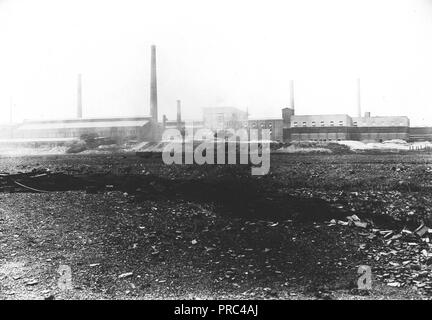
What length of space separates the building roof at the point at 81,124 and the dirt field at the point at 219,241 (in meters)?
31.6

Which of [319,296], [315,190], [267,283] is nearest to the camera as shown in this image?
[319,296]

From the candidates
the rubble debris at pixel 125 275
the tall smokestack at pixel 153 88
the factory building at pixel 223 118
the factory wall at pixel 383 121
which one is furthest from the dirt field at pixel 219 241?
the factory building at pixel 223 118

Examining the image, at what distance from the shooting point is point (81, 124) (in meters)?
44.4

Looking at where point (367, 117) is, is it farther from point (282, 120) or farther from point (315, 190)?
point (315, 190)

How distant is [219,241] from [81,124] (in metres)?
41.9

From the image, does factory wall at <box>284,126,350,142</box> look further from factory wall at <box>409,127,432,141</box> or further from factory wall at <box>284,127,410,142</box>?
factory wall at <box>409,127,432,141</box>

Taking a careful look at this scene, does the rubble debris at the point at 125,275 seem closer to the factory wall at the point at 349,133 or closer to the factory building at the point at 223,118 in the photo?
the factory wall at the point at 349,133

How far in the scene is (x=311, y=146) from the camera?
2961cm

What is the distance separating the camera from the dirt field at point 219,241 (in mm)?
5141

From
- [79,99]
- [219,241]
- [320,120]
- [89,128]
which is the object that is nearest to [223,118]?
[320,120]

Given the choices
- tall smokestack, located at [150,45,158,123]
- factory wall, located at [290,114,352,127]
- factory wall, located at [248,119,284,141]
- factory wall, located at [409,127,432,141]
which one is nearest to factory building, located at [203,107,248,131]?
factory wall, located at [248,119,284,141]

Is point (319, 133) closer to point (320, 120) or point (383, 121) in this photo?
point (320, 120)

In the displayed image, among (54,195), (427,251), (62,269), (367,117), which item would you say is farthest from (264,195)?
(367,117)
